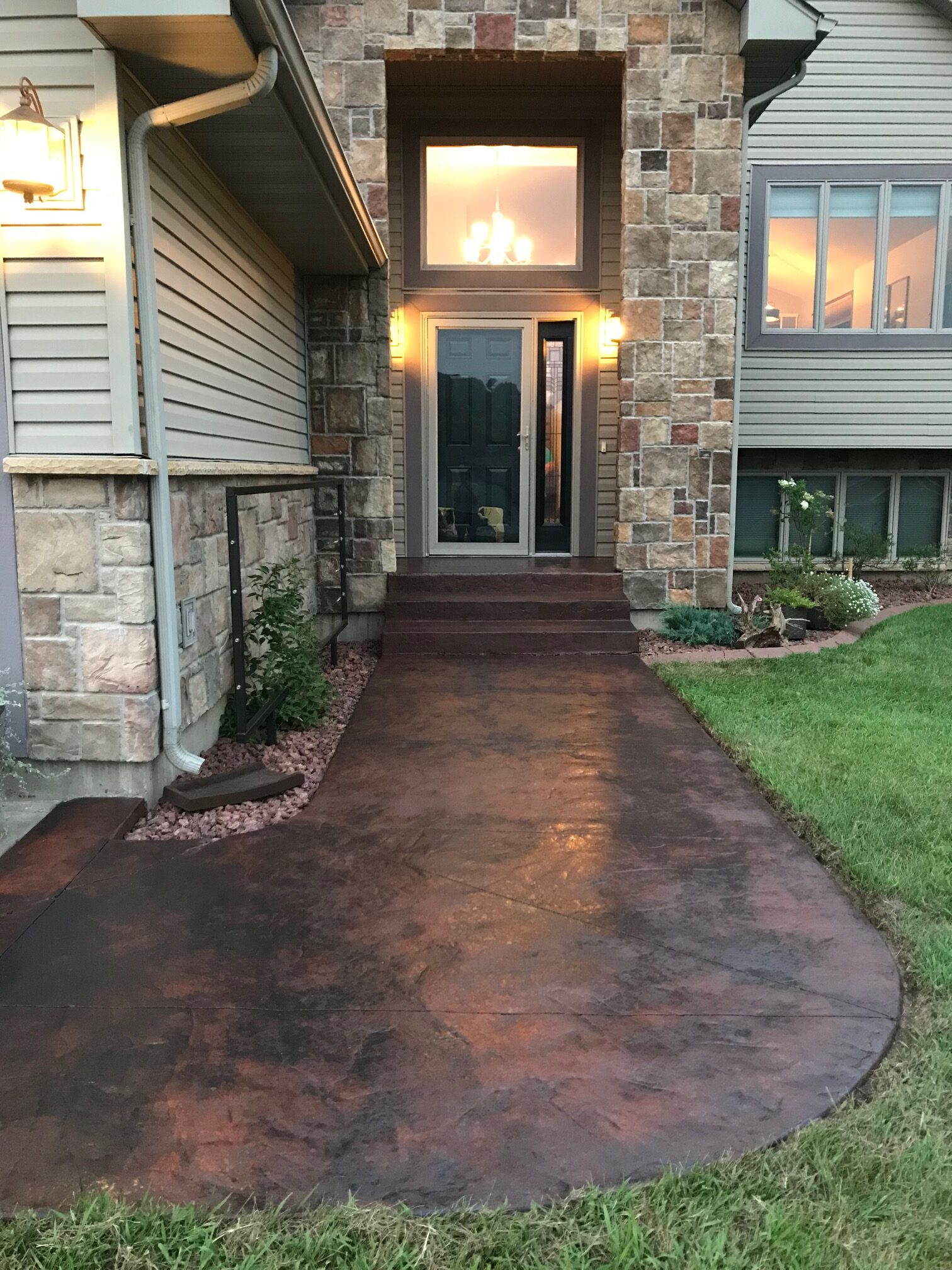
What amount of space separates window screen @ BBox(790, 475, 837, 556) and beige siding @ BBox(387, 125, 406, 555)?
388 cm

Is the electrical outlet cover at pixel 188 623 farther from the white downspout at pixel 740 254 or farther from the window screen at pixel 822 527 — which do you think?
the window screen at pixel 822 527

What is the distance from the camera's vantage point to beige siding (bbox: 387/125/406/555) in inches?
312

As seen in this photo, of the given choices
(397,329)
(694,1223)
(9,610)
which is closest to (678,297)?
(397,329)

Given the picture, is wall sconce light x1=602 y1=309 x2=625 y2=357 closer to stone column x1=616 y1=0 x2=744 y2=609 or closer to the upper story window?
the upper story window

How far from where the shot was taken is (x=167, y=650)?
3.53m

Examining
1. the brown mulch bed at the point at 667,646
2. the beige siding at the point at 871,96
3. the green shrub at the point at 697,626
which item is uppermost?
the beige siding at the point at 871,96

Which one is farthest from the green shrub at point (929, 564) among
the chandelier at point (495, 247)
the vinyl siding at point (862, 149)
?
the chandelier at point (495, 247)

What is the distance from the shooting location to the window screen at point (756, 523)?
9586 mm

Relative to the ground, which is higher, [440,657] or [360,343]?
[360,343]

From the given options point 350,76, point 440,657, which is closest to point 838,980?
point 440,657

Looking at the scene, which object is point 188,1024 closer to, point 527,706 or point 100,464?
point 100,464

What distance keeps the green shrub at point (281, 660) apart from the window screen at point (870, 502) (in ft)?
21.9

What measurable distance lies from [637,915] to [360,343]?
5.08 meters

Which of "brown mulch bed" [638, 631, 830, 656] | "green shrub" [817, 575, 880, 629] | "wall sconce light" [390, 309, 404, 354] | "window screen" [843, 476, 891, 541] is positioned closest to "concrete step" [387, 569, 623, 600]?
"brown mulch bed" [638, 631, 830, 656]
